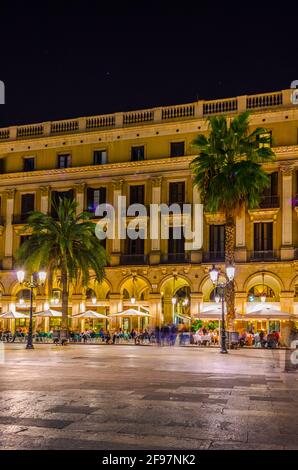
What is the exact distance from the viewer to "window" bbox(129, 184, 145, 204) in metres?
50.6

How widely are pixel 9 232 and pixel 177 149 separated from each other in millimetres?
17055

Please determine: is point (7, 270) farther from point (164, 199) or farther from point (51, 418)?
point (51, 418)

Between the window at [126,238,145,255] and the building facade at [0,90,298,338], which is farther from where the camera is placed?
the window at [126,238,145,255]

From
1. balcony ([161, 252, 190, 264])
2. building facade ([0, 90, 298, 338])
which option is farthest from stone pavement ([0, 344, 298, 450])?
balcony ([161, 252, 190, 264])

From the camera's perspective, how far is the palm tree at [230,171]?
37.2 metres

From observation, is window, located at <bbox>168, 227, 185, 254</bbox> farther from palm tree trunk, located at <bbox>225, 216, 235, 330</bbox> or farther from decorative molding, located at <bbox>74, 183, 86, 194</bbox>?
palm tree trunk, located at <bbox>225, 216, 235, 330</bbox>

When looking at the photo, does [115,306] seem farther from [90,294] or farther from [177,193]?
[177,193]

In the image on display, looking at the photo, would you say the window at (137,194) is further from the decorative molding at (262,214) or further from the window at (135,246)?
the decorative molding at (262,214)

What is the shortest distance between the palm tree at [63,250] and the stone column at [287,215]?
549 inches

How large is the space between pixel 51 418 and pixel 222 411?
3.34 metres

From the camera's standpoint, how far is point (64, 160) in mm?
53906

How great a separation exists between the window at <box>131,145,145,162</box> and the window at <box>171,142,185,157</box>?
267 cm

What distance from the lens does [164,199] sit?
49656 mm

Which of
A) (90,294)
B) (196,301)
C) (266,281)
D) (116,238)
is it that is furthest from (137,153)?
(266,281)
